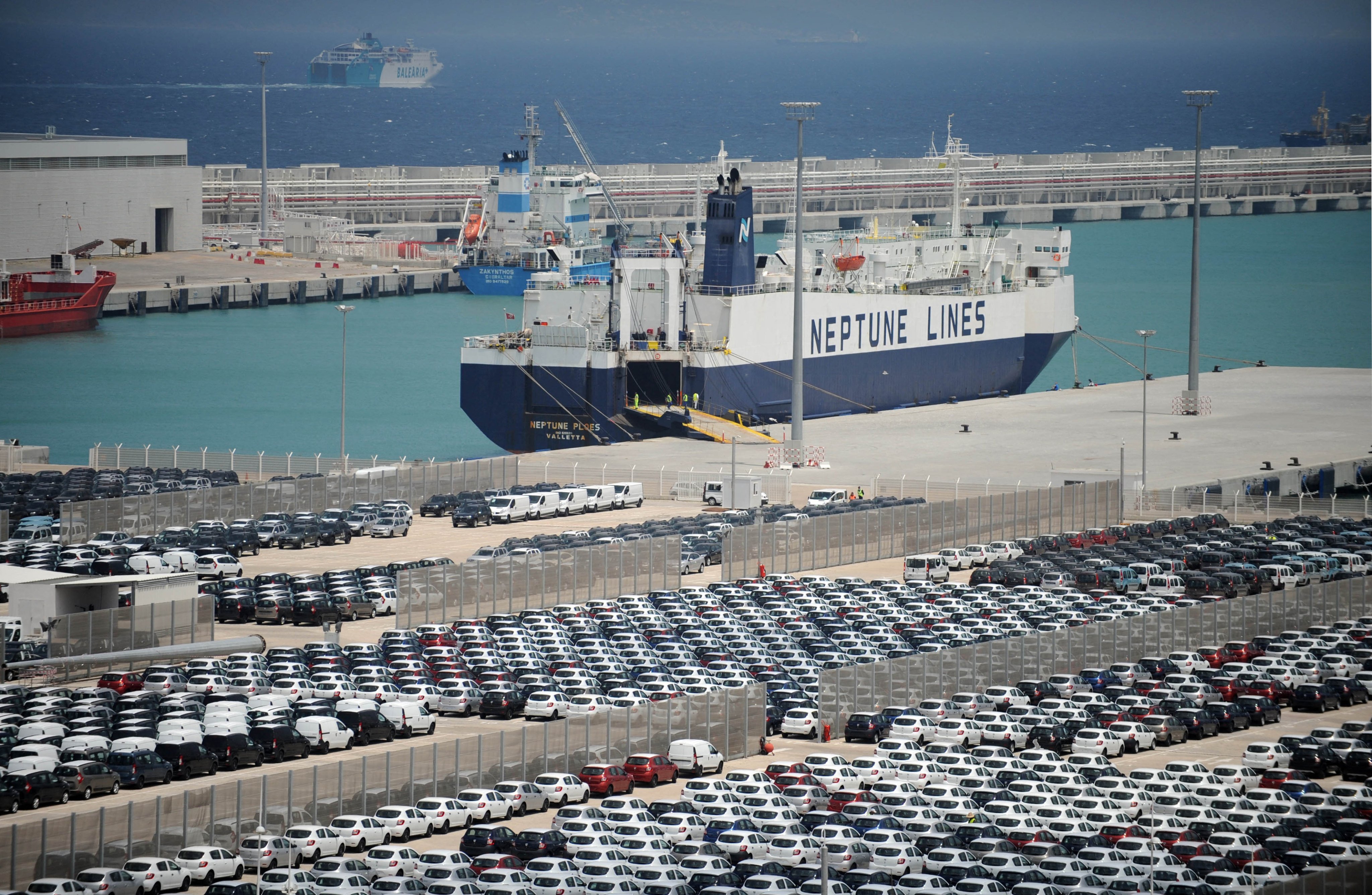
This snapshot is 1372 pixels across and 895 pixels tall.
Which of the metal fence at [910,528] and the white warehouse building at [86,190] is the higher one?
the white warehouse building at [86,190]

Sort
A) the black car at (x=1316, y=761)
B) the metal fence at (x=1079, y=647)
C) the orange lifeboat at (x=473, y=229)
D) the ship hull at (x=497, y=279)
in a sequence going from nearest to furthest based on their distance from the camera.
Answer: the black car at (x=1316, y=761), the metal fence at (x=1079, y=647), the ship hull at (x=497, y=279), the orange lifeboat at (x=473, y=229)

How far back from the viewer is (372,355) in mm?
109688

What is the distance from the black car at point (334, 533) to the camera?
53.4 metres

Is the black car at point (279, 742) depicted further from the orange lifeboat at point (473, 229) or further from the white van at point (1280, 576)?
the orange lifeboat at point (473, 229)

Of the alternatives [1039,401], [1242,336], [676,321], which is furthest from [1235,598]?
[1242,336]

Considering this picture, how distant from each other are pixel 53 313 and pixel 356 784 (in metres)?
92.6

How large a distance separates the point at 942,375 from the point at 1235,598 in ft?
139

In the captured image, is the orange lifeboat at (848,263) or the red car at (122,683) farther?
the orange lifeboat at (848,263)

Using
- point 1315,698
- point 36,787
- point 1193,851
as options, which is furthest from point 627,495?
point 1193,851

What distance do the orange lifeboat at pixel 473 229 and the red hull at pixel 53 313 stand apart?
33.5m

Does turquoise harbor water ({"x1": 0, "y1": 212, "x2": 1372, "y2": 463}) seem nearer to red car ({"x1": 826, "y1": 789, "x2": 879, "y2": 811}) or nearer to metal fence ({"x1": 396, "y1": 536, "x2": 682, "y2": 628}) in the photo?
metal fence ({"x1": 396, "y1": 536, "x2": 682, "y2": 628})

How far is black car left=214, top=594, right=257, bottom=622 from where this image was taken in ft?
145

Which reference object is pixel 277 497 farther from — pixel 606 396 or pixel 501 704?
pixel 501 704

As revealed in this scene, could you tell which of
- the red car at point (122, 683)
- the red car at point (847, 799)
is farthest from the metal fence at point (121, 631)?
the red car at point (847, 799)
